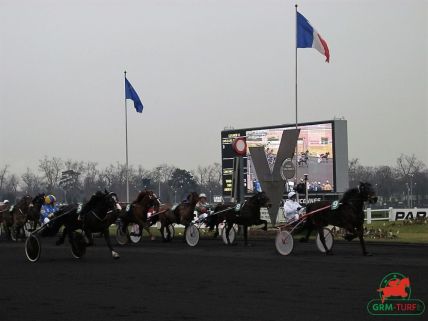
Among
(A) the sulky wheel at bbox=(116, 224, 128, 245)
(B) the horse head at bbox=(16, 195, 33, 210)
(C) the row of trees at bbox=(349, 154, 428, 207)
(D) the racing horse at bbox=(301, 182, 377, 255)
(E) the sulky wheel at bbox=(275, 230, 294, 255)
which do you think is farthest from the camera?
(C) the row of trees at bbox=(349, 154, 428, 207)

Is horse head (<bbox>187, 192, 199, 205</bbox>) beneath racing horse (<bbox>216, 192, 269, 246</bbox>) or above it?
above

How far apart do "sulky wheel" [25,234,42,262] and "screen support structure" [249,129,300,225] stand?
1300 cm

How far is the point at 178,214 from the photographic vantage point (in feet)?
104

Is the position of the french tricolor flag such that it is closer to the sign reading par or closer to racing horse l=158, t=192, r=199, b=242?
racing horse l=158, t=192, r=199, b=242

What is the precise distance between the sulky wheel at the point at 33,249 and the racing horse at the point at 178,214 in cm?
972

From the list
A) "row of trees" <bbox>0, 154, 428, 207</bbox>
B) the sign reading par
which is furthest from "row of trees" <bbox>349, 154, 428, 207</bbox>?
the sign reading par

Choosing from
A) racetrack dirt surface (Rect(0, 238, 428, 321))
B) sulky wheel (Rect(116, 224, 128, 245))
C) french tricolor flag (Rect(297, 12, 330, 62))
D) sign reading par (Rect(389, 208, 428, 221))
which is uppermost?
french tricolor flag (Rect(297, 12, 330, 62))

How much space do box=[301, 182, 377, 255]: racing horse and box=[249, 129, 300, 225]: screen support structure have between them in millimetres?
10127

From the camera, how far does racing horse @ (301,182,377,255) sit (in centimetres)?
2195

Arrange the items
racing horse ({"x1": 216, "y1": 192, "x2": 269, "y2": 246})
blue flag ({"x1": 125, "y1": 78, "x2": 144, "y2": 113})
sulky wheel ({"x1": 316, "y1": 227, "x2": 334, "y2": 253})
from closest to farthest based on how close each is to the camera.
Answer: sulky wheel ({"x1": 316, "y1": 227, "x2": 334, "y2": 253})
racing horse ({"x1": 216, "y1": 192, "x2": 269, "y2": 246})
blue flag ({"x1": 125, "y1": 78, "x2": 144, "y2": 113})

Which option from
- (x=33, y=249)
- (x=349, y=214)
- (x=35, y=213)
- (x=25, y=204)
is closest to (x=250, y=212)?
(x=349, y=214)

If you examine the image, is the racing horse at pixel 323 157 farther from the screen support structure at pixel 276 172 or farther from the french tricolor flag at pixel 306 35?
the screen support structure at pixel 276 172

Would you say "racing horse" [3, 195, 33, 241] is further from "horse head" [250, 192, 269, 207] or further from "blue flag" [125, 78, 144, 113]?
"blue flag" [125, 78, 144, 113]

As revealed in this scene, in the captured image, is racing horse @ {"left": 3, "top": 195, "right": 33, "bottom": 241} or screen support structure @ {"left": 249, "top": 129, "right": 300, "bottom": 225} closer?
screen support structure @ {"left": 249, "top": 129, "right": 300, "bottom": 225}
